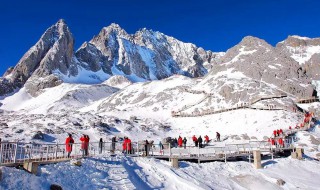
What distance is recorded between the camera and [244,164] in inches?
1270

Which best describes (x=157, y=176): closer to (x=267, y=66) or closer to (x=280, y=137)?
(x=280, y=137)

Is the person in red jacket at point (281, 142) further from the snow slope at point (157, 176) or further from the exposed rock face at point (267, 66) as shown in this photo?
the exposed rock face at point (267, 66)

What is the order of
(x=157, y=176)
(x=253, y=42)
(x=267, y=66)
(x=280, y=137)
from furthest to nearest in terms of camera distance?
(x=253, y=42), (x=267, y=66), (x=280, y=137), (x=157, y=176)

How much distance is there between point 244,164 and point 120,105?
76.5 meters

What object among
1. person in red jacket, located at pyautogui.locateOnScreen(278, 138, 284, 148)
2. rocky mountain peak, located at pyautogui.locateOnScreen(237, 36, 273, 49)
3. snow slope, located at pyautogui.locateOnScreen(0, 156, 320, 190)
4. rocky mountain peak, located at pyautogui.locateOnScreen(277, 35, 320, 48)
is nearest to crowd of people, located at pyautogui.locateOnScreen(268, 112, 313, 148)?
person in red jacket, located at pyautogui.locateOnScreen(278, 138, 284, 148)

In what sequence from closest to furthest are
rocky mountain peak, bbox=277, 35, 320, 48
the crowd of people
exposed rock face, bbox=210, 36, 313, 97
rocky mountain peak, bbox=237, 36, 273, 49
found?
1. the crowd of people
2. exposed rock face, bbox=210, 36, 313, 97
3. rocky mountain peak, bbox=237, 36, 273, 49
4. rocky mountain peak, bbox=277, 35, 320, 48

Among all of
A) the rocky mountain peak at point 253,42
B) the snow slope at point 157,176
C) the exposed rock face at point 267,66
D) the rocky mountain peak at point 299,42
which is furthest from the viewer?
the rocky mountain peak at point 299,42

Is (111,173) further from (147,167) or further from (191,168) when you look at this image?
(191,168)

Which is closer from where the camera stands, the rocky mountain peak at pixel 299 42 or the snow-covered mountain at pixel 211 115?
the snow-covered mountain at pixel 211 115

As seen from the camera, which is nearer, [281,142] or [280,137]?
[281,142]

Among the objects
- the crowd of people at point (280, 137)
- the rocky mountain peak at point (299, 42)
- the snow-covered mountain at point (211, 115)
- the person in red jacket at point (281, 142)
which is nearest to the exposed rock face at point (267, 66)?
the snow-covered mountain at point (211, 115)

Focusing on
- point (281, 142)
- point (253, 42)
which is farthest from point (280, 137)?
point (253, 42)

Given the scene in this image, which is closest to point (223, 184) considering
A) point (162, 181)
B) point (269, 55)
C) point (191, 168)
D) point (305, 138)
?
point (191, 168)

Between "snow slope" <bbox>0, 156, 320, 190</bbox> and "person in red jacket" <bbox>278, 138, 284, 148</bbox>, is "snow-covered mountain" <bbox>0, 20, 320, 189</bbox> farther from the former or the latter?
"person in red jacket" <bbox>278, 138, 284, 148</bbox>
